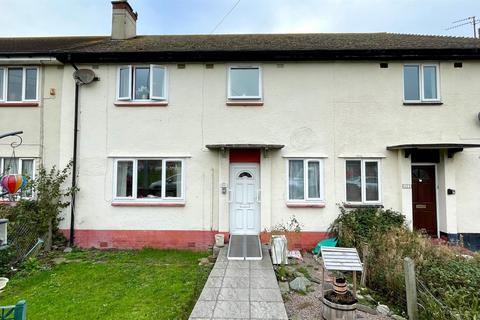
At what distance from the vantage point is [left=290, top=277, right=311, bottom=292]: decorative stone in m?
6.28

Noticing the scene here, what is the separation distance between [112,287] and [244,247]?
12.3 feet

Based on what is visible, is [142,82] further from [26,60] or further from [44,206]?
[44,206]

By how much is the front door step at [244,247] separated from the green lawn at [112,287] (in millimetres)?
1041

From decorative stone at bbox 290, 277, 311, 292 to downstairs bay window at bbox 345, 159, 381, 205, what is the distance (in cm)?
403

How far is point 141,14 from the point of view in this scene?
13.6m

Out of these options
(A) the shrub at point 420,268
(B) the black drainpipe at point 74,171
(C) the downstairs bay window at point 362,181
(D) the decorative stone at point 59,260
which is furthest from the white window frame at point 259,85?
(D) the decorative stone at point 59,260

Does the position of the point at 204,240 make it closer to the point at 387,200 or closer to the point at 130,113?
the point at 130,113

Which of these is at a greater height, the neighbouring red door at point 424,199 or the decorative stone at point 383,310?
the neighbouring red door at point 424,199

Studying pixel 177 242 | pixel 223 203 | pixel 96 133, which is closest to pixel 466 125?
pixel 223 203

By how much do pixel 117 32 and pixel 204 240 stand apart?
917 cm

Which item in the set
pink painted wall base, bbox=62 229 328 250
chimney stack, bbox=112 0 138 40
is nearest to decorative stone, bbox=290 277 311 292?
pink painted wall base, bbox=62 229 328 250

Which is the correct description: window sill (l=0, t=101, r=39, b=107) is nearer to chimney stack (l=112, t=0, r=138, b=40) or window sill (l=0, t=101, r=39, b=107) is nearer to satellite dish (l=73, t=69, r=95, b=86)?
satellite dish (l=73, t=69, r=95, b=86)

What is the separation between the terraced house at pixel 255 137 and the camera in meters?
9.65

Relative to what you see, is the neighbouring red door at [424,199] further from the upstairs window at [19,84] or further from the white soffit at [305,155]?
the upstairs window at [19,84]
